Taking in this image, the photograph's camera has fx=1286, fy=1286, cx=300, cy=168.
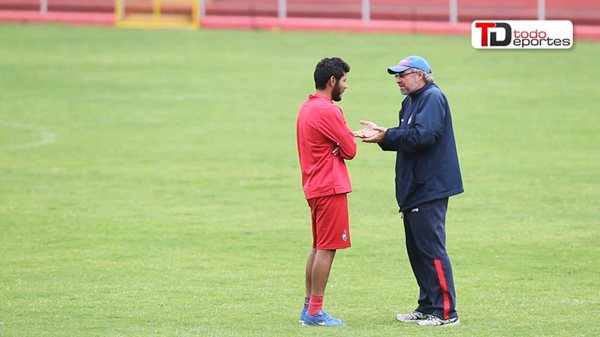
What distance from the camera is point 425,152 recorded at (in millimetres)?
10367

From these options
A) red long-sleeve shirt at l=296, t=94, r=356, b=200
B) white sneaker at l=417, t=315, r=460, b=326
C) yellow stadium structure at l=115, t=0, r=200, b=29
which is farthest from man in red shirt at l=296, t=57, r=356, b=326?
yellow stadium structure at l=115, t=0, r=200, b=29

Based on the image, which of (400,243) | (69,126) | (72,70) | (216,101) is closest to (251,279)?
(400,243)

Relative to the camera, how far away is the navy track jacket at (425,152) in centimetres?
1024

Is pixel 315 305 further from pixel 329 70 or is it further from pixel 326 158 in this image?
pixel 329 70

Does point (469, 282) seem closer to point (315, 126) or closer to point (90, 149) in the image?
point (315, 126)

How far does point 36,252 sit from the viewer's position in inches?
571

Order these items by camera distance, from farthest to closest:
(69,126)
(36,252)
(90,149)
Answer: (69,126) < (90,149) < (36,252)

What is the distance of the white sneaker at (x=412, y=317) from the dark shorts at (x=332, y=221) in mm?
870

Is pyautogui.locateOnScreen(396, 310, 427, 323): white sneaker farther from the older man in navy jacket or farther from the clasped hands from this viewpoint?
the clasped hands

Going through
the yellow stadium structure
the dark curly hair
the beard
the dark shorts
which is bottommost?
the dark shorts

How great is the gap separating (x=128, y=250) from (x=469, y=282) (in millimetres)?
4182

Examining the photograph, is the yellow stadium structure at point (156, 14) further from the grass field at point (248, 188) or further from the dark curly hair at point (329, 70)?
the dark curly hair at point (329, 70)

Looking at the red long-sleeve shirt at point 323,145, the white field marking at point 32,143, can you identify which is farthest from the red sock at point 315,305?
the white field marking at point 32,143

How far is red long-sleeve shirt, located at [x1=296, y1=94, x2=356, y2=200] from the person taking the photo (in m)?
10.2
